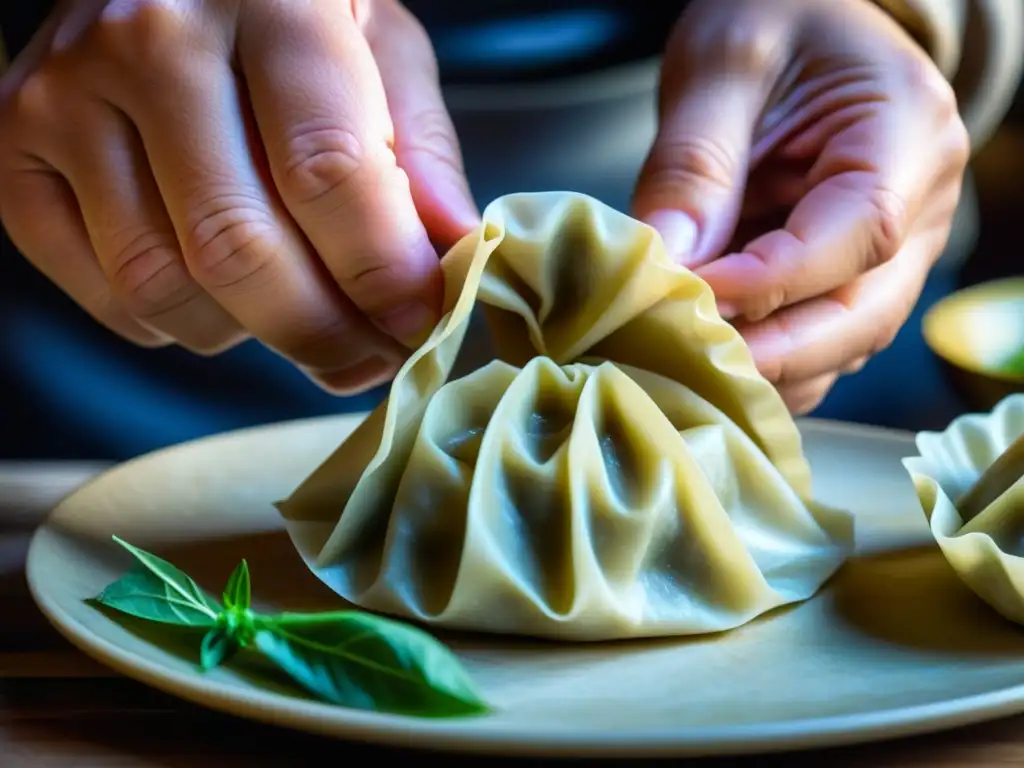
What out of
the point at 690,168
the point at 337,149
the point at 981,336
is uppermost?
the point at 337,149

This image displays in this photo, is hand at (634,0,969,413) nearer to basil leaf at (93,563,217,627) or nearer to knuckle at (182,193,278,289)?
knuckle at (182,193,278,289)

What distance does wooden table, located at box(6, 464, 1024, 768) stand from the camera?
0.81m

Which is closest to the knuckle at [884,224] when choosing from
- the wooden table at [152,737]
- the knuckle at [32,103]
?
the wooden table at [152,737]

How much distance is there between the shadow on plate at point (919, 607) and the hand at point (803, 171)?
31 centimetres

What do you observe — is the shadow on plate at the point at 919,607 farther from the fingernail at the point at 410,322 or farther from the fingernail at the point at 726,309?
the fingernail at the point at 410,322

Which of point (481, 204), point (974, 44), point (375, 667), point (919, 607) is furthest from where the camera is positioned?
point (481, 204)

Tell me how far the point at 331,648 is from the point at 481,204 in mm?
1365

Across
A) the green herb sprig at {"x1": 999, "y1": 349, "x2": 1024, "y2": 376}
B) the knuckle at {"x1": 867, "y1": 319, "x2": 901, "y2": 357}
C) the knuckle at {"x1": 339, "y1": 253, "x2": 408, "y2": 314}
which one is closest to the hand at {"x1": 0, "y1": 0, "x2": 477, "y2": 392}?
the knuckle at {"x1": 339, "y1": 253, "x2": 408, "y2": 314}

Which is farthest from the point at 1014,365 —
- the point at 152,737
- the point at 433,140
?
the point at 152,737

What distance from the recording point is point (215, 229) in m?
1.11

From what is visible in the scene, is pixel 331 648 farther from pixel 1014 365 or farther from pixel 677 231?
pixel 1014 365

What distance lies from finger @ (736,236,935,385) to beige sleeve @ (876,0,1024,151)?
14.7 inches

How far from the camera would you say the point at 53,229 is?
1304 millimetres

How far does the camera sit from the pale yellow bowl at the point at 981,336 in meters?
1.68
